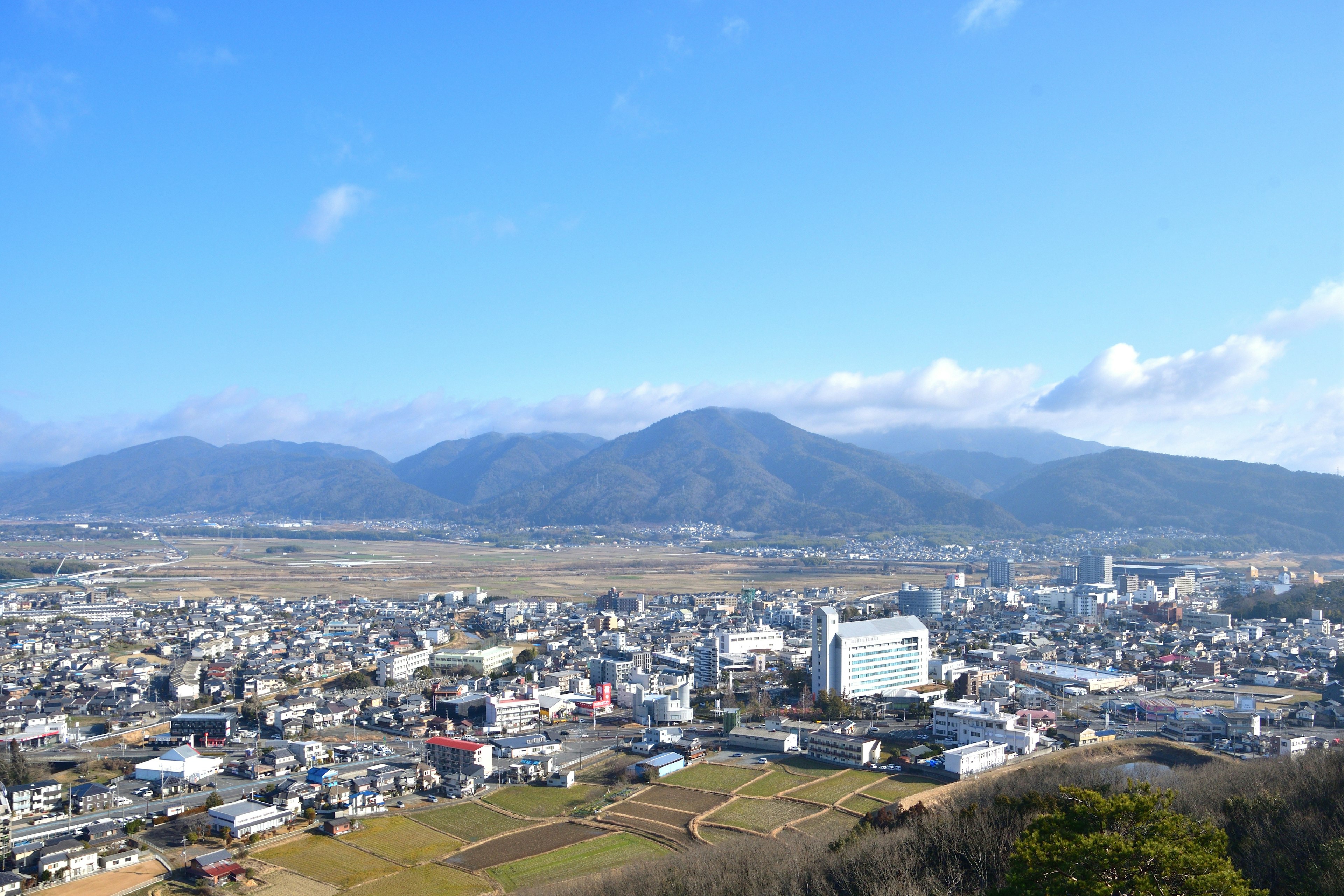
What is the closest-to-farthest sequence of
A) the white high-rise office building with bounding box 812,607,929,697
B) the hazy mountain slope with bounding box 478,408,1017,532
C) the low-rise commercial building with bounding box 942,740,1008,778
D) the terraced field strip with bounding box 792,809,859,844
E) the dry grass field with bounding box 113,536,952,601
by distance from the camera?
1. the terraced field strip with bounding box 792,809,859,844
2. the low-rise commercial building with bounding box 942,740,1008,778
3. the white high-rise office building with bounding box 812,607,929,697
4. the dry grass field with bounding box 113,536,952,601
5. the hazy mountain slope with bounding box 478,408,1017,532

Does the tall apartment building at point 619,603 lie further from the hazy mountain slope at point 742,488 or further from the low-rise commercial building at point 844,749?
the hazy mountain slope at point 742,488

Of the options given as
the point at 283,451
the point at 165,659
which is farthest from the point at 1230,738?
the point at 283,451

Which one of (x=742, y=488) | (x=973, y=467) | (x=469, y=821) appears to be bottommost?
(x=469, y=821)

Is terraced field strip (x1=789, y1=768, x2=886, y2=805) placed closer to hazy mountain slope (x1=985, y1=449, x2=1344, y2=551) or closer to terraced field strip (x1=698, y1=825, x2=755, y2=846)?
terraced field strip (x1=698, y1=825, x2=755, y2=846)

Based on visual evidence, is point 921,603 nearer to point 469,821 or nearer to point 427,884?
point 469,821

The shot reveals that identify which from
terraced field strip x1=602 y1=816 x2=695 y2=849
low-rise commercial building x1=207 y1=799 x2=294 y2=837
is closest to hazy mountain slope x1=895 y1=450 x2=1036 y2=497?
terraced field strip x1=602 y1=816 x2=695 y2=849

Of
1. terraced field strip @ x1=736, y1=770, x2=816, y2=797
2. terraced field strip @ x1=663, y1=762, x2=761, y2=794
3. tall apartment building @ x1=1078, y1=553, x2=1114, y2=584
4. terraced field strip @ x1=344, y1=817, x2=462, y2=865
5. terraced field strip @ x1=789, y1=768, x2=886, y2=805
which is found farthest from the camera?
tall apartment building @ x1=1078, y1=553, x2=1114, y2=584

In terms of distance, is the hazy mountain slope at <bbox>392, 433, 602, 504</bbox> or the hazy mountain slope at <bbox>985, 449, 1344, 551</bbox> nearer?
the hazy mountain slope at <bbox>985, 449, 1344, 551</bbox>

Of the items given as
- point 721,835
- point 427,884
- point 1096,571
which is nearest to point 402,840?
point 427,884
